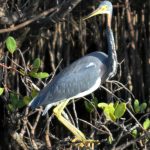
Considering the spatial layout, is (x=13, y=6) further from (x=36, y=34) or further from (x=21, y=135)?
(x=21, y=135)

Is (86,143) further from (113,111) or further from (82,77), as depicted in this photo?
(82,77)

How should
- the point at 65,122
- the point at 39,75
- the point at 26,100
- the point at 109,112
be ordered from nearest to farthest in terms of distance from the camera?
the point at 109,112, the point at 39,75, the point at 26,100, the point at 65,122

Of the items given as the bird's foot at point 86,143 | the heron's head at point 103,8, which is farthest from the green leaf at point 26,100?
the heron's head at point 103,8

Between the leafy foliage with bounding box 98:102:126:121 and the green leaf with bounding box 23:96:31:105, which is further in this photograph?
the green leaf with bounding box 23:96:31:105

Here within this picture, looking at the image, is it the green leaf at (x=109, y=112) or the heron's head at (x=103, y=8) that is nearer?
the green leaf at (x=109, y=112)

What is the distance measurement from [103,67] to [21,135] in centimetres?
83

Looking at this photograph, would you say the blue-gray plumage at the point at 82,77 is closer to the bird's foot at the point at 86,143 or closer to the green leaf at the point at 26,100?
the green leaf at the point at 26,100

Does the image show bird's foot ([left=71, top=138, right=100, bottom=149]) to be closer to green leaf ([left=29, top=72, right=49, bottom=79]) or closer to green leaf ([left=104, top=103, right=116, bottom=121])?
green leaf ([left=104, top=103, right=116, bottom=121])

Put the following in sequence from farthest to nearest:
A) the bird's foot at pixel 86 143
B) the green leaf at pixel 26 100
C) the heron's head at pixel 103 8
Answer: the heron's head at pixel 103 8
the green leaf at pixel 26 100
the bird's foot at pixel 86 143

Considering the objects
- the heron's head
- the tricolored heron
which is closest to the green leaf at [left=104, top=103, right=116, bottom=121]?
the tricolored heron

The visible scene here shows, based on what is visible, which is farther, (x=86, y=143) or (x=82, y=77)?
(x=82, y=77)

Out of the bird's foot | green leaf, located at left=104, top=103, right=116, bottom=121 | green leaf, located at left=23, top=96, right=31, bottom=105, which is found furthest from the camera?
green leaf, located at left=23, top=96, right=31, bottom=105

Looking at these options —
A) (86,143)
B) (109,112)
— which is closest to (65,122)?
(86,143)

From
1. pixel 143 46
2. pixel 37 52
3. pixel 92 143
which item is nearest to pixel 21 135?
pixel 92 143
